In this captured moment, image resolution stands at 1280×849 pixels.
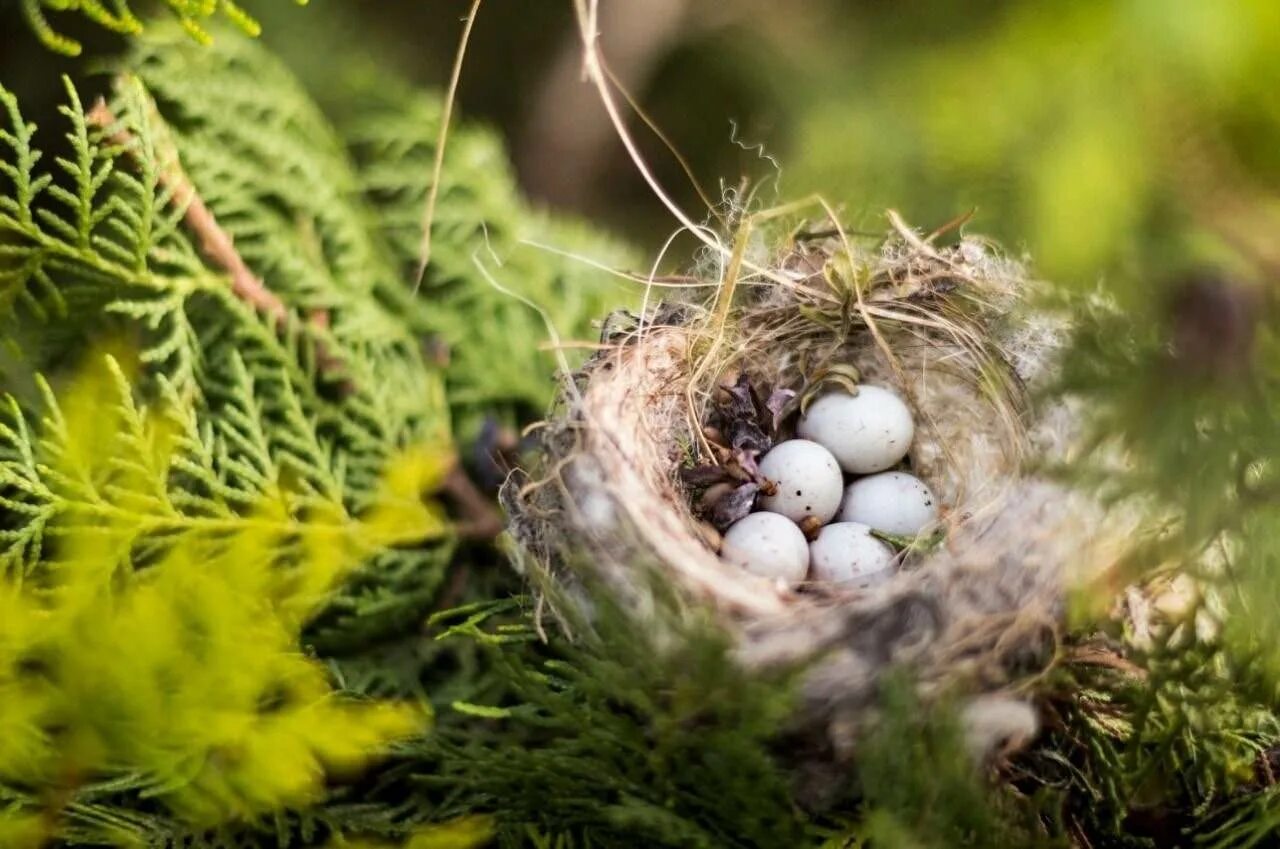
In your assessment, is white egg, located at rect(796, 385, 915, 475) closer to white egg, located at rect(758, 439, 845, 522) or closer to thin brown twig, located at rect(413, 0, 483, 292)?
white egg, located at rect(758, 439, 845, 522)

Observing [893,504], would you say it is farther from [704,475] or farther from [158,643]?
[158,643]

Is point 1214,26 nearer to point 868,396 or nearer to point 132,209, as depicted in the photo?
point 868,396

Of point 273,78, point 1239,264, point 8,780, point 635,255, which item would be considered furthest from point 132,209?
point 1239,264

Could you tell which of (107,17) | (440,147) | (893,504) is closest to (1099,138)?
(893,504)

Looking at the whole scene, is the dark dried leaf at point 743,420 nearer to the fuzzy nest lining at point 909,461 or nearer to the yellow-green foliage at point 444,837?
the fuzzy nest lining at point 909,461

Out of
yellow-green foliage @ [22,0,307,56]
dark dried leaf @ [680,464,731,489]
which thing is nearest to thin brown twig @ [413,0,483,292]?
yellow-green foliage @ [22,0,307,56]

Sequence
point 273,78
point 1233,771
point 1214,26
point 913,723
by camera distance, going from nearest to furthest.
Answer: point 913,723 < point 1233,771 < point 1214,26 < point 273,78

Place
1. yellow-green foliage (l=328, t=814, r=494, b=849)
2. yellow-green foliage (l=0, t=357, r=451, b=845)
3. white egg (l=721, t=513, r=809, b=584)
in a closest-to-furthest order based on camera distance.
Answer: yellow-green foliage (l=0, t=357, r=451, b=845), yellow-green foliage (l=328, t=814, r=494, b=849), white egg (l=721, t=513, r=809, b=584)

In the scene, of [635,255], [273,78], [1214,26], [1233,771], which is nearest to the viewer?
[1233,771]
